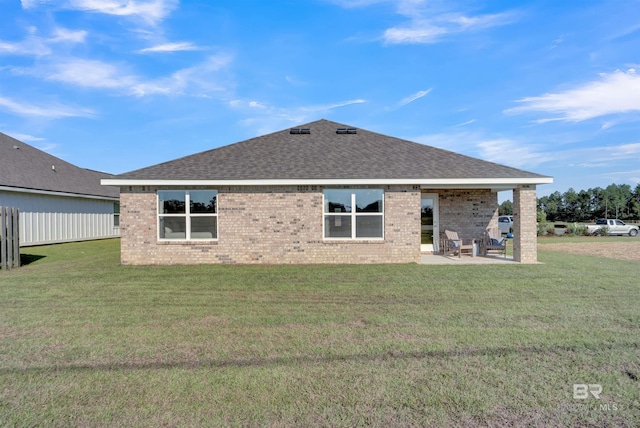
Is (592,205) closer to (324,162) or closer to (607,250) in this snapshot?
(607,250)

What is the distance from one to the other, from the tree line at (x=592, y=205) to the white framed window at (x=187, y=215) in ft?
215

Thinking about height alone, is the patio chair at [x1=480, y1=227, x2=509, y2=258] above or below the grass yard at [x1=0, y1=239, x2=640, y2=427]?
above

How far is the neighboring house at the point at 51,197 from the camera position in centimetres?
1703

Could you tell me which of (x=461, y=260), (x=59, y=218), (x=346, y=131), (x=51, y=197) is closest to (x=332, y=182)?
(x=346, y=131)

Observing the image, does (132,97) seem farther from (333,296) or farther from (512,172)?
(512,172)

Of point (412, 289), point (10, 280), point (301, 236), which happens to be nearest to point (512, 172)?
point (412, 289)

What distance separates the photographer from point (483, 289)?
24.7ft

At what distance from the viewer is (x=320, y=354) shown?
406 cm

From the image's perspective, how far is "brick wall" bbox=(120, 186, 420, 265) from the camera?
1126 centimetres

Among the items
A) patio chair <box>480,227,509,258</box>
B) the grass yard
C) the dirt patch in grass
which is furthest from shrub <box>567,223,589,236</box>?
the grass yard

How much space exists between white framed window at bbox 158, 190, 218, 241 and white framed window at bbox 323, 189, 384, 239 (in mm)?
3813

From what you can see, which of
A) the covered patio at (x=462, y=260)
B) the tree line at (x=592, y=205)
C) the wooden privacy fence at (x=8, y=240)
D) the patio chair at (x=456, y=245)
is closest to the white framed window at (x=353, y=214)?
the covered patio at (x=462, y=260)

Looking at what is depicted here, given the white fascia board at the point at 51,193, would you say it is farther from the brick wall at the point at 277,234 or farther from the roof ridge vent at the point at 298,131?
the roof ridge vent at the point at 298,131

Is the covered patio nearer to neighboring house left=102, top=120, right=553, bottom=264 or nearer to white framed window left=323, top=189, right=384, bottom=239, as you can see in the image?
neighboring house left=102, top=120, right=553, bottom=264
